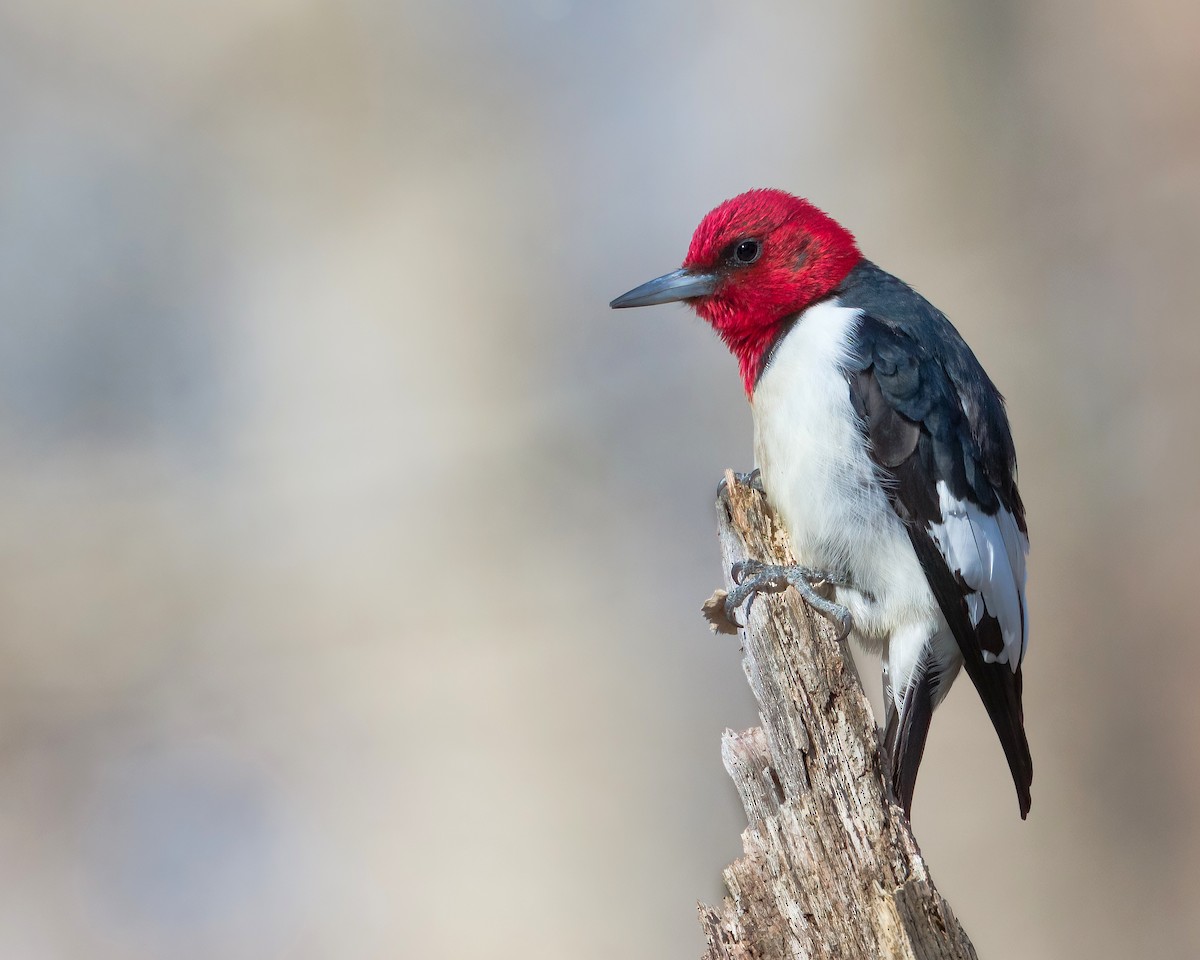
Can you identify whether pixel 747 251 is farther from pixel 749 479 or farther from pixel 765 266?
pixel 749 479

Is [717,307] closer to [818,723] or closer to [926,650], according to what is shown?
[926,650]

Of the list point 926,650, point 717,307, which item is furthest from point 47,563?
point 926,650

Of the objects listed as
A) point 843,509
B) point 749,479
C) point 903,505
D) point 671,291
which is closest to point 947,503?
point 903,505

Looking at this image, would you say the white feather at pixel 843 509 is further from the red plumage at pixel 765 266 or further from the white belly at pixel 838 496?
the red plumage at pixel 765 266

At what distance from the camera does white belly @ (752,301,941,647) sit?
7.32 feet

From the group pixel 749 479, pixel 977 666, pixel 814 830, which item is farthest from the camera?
pixel 749 479

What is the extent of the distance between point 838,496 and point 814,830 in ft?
2.42

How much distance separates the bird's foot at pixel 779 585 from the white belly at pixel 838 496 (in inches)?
2.5

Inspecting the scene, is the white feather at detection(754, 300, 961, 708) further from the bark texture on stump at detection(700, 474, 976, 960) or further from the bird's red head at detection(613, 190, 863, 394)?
the bark texture on stump at detection(700, 474, 976, 960)

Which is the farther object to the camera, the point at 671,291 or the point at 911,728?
the point at 671,291

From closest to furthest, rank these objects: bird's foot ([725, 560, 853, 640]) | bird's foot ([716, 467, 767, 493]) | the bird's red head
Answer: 1. bird's foot ([725, 560, 853, 640])
2. bird's foot ([716, 467, 767, 493])
3. the bird's red head

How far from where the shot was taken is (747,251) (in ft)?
8.41

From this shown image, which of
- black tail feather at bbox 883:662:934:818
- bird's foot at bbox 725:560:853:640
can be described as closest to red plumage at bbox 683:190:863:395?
bird's foot at bbox 725:560:853:640

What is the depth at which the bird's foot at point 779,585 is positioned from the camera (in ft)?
7.02
